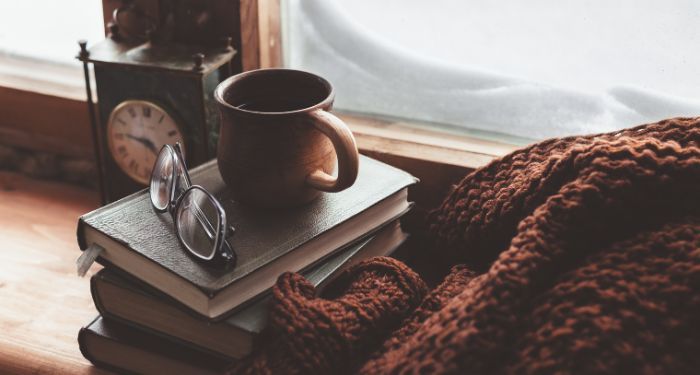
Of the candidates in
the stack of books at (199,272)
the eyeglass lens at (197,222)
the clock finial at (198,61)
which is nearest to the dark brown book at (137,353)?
the stack of books at (199,272)

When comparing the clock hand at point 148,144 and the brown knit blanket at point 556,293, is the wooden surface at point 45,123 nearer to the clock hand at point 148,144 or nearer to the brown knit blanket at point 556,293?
the clock hand at point 148,144

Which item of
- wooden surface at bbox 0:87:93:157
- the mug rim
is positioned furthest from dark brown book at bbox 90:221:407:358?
wooden surface at bbox 0:87:93:157

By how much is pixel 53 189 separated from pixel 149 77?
0.35m

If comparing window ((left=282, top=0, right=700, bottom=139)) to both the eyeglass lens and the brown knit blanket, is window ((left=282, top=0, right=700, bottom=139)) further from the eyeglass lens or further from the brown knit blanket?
the eyeglass lens

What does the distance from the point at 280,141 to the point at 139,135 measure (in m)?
0.32

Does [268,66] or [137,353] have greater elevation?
[268,66]

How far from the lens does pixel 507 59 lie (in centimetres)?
99

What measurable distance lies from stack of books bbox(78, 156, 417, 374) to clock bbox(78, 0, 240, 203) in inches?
5.6

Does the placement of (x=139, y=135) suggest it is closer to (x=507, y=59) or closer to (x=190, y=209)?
(x=190, y=209)

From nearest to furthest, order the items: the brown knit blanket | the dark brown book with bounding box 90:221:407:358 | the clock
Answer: the brown knit blanket
the dark brown book with bounding box 90:221:407:358
the clock

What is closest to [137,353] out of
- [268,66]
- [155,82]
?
[155,82]

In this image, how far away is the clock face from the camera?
979 mm

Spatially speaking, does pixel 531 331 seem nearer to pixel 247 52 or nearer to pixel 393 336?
pixel 393 336

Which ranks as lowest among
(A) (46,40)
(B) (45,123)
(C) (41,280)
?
(C) (41,280)
